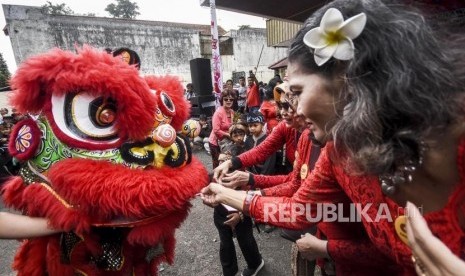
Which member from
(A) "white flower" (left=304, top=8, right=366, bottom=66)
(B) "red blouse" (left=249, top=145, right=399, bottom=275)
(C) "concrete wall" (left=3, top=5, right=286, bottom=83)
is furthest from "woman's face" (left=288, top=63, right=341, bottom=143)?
(C) "concrete wall" (left=3, top=5, right=286, bottom=83)

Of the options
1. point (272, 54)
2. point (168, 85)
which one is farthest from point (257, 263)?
point (272, 54)

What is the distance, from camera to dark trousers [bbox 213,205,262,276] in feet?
8.68

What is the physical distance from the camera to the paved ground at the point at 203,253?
2.97m

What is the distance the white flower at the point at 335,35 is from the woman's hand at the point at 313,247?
39.0 inches

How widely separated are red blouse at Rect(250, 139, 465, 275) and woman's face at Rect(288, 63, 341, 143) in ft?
0.44

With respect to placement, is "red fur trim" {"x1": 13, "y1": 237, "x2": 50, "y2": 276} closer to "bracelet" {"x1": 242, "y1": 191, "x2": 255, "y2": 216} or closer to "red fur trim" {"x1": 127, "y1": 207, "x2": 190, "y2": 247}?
"red fur trim" {"x1": 127, "y1": 207, "x2": 190, "y2": 247}

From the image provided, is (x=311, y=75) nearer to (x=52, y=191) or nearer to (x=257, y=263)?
(x=52, y=191)

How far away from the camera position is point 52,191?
1253mm

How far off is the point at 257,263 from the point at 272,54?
21.5 metres

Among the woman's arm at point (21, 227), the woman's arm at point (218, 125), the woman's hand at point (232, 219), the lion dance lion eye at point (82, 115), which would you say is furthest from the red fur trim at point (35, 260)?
the woman's arm at point (218, 125)

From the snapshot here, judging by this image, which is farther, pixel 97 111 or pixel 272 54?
pixel 272 54

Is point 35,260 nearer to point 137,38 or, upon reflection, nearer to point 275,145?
point 275,145

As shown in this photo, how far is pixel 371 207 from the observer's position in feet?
3.49

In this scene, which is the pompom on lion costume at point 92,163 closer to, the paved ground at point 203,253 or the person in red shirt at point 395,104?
the person in red shirt at point 395,104
